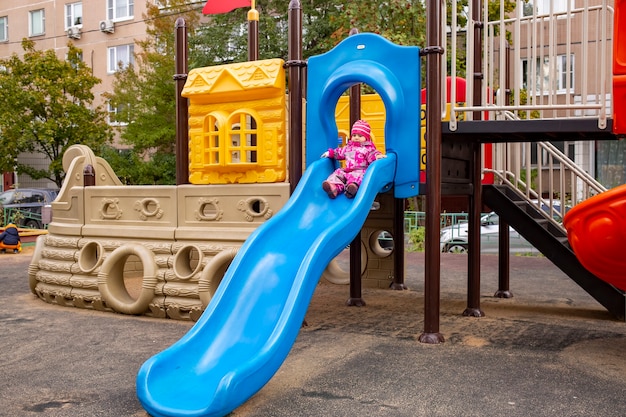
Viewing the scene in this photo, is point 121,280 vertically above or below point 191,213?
below

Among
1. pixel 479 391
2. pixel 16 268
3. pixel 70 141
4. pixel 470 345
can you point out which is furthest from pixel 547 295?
pixel 70 141

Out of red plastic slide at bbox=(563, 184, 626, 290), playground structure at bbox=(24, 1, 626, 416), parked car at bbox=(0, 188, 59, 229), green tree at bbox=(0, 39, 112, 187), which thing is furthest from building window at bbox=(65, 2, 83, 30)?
red plastic slide at bbox=(563, 184, 626, 290)

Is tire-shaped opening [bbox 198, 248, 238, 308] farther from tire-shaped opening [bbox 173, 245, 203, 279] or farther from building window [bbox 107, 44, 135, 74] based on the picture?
building window [bbox 107, 44, 135, 74]

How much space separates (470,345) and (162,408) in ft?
10.2

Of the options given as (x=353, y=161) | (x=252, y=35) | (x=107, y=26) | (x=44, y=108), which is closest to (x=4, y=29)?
(x=107, y=26)

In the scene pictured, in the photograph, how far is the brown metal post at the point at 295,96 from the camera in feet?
22.6

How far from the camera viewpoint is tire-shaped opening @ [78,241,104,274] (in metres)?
7.89

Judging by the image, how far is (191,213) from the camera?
7.47 metres

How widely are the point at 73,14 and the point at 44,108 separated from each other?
814 cm

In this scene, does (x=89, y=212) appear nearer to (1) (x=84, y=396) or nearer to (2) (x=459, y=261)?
(1) (x=84, y=396)

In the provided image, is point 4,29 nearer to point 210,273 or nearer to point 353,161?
point 210,273

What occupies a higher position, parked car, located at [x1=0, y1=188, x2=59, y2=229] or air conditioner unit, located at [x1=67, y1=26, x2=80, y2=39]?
air conditioner unit, located at [x1=67, y1=26, x2=80, y2=39]

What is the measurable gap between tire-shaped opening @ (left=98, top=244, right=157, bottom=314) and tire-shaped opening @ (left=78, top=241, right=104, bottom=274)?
0.77ft

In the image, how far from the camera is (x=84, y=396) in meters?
4.45
